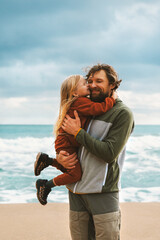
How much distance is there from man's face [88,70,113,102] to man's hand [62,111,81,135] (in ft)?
0.66

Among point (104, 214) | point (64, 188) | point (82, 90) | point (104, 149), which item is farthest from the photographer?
point (64, 188)

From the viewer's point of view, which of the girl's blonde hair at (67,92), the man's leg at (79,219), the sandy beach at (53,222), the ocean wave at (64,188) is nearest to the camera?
the man's leg at (79,219)

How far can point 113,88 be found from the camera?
217cm

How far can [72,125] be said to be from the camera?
196 cm

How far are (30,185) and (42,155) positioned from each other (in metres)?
6.79

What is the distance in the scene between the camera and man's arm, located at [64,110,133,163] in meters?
1.83

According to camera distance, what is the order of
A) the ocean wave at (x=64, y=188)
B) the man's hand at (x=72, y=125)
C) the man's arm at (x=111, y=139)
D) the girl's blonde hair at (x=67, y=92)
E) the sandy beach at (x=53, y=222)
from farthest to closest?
the ocean wave at (x=64, y=188) → the sandy beach at (x=53, y=222) → the girl's blonde hair at (x=67, y=92) → the man's hand at (x=72, y=125) → the man's arm at (x=111, y=139)

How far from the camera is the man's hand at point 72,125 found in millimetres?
1938

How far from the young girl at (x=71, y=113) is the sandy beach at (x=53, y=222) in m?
1.60

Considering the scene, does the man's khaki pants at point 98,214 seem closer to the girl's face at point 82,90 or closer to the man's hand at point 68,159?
the man's hand at point 68,159

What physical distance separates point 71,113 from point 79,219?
73cm

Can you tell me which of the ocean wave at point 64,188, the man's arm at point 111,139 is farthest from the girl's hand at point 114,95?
the ocean wave at point 64,188

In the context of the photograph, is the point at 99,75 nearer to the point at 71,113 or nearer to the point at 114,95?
the point at 114,95

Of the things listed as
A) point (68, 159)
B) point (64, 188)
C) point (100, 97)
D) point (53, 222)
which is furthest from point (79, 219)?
point (64, 188)
